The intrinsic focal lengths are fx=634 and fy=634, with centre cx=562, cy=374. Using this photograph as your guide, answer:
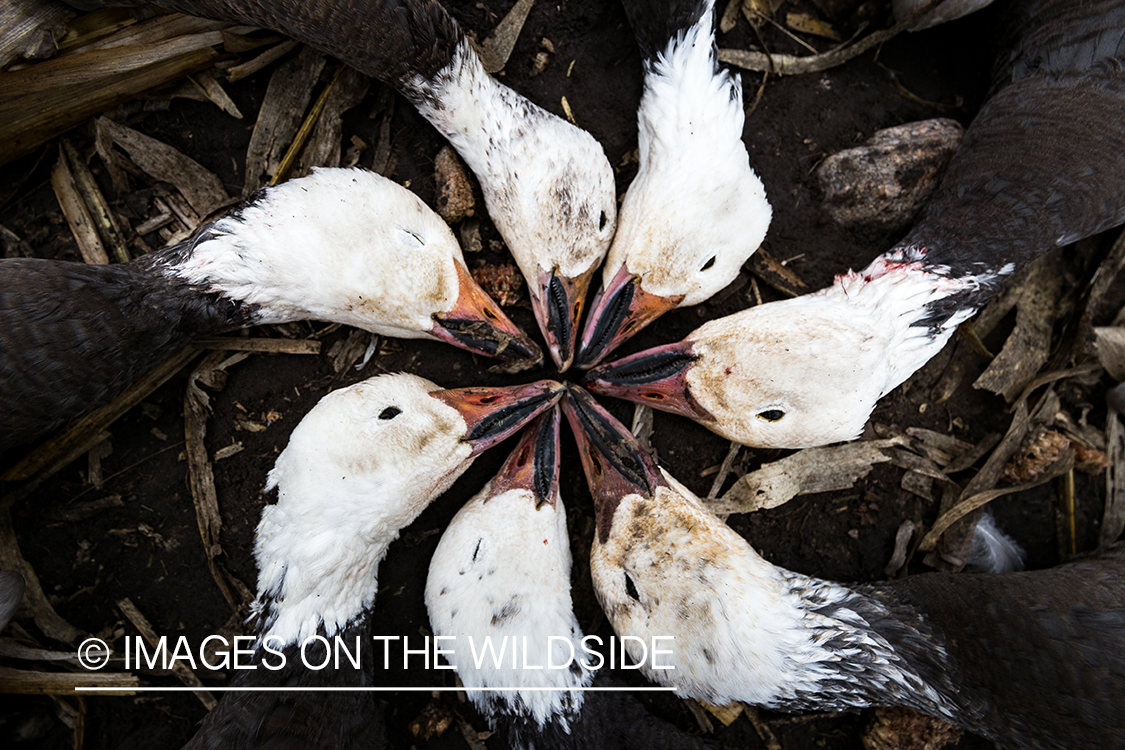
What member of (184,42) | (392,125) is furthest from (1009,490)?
(184,42)

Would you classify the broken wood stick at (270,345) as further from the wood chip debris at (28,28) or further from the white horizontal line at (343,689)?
the white horizontal line at (343,689)

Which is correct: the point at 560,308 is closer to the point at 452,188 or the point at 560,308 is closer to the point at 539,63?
the point at 452,188

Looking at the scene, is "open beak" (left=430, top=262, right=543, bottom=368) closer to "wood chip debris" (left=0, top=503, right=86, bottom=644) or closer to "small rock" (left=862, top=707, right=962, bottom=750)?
"wood chip debris" (left=0, top=503, right=86, bottom=644)

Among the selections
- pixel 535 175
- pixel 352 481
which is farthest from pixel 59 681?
pixel 535 175

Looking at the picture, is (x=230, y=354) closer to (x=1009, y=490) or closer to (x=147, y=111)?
(x=147, y=111)

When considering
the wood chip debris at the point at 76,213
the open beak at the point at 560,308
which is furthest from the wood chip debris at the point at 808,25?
the wood chip debris at the point at 76,213

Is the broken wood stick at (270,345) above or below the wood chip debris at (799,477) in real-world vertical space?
above

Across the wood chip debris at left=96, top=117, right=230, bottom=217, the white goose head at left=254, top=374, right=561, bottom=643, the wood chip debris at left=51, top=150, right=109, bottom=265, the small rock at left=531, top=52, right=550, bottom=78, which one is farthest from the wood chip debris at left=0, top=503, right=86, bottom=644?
the small rock at left=531, top=52, right=550, bottom=78
